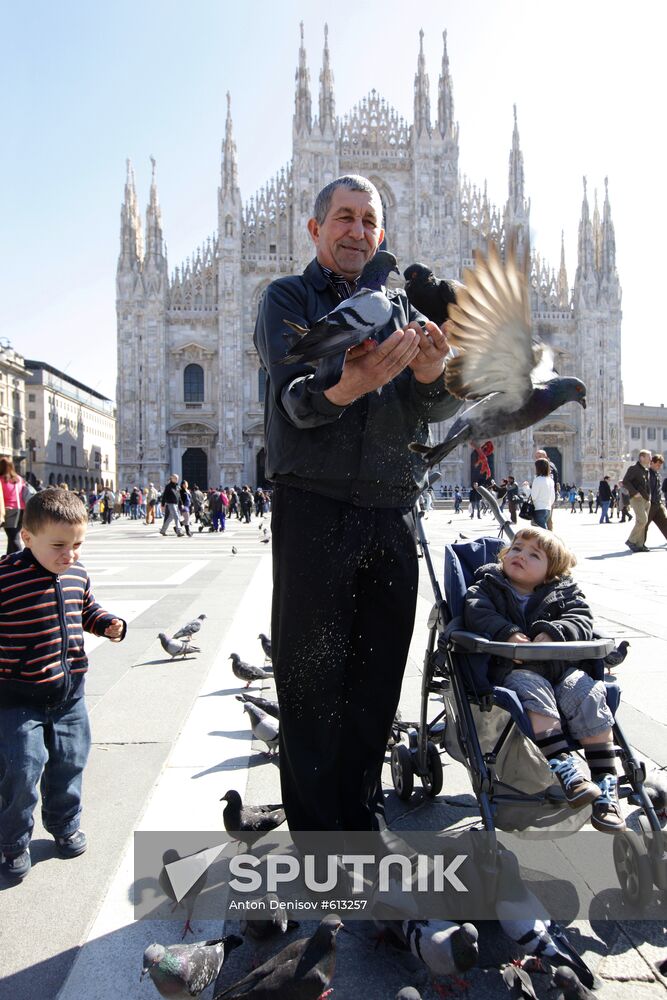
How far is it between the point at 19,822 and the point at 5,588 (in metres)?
0.68

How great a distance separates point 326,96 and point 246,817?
39.2 m

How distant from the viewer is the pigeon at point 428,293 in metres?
1.86

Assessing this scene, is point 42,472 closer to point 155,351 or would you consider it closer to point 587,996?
point 155,351

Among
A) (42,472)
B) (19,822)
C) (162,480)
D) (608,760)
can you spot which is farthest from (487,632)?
(42,472)

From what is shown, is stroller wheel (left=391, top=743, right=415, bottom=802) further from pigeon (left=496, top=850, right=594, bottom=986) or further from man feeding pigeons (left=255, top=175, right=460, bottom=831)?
pigeon (left=496, top=850, right=594, bottom=986)

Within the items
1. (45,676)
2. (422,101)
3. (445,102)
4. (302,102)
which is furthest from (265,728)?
(445,102)

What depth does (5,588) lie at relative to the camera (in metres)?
2.18

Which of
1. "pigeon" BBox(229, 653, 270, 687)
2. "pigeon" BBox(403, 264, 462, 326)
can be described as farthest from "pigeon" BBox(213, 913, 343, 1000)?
"pigeon" BBox(229, 653, 270, 687)

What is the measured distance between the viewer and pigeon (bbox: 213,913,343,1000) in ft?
4.63

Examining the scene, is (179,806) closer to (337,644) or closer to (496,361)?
(337,644)

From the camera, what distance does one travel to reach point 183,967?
148 centimetres

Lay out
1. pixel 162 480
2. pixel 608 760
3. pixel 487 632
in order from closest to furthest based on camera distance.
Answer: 1. pixel 608 760
2. pixel 487 632
3. pixel 162 480

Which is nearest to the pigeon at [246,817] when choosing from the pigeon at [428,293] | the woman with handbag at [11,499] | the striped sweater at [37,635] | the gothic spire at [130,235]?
the striped sweater at [37,635]

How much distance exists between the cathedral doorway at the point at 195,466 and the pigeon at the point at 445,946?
112 ft
